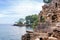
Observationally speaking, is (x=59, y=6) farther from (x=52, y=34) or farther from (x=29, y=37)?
(x=52, y=34)

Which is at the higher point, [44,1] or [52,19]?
[44,1]

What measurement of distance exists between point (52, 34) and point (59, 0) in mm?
19332

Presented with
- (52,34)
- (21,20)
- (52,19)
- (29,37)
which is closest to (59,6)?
(52,19)

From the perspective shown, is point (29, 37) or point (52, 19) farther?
point (29, 37)

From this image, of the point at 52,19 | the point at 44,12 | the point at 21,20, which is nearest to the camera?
the point at 52,19

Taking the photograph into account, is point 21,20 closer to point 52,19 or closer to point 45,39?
point 52,19

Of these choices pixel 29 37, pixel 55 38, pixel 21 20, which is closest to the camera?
pixel 55 38

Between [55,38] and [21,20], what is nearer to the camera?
[55,38]

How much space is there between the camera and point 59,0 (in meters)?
39.8

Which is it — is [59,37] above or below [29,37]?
above

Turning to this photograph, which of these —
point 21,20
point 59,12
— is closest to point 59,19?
point 59,12

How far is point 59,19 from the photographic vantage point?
31.2 m

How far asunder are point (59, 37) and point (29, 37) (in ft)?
57.5

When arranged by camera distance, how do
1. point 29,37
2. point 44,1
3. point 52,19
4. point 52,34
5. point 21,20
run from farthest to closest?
1. point 21,20
2. point 44,1
3. point 29,37
4. point 52,19
5. point 52,34
